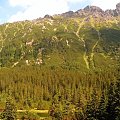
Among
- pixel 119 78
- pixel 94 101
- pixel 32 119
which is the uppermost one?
pixel 119 78

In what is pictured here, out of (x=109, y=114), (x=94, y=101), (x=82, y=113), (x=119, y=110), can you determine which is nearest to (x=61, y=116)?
(x=82, y=113)

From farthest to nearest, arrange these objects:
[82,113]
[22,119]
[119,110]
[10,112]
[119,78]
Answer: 1. [22,119]
2. [82,113]
3. [10,112]
4. [119,78]
5. [119,110]

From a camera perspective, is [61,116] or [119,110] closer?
[119,110]

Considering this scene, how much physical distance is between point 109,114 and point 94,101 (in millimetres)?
9897

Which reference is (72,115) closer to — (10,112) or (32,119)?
(32,119)

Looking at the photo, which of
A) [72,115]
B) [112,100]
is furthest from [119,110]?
[72,115]

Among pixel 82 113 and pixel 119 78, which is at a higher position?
pixel 119 78

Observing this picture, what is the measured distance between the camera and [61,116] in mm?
140375

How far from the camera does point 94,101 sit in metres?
102

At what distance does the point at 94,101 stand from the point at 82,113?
3374 centimetres

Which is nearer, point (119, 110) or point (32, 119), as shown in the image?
point (119, 110)

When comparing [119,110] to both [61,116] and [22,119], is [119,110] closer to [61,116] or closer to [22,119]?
[61,116]

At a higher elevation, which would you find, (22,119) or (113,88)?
(113,88)

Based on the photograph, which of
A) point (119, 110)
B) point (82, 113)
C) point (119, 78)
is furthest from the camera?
point (82, 113)
